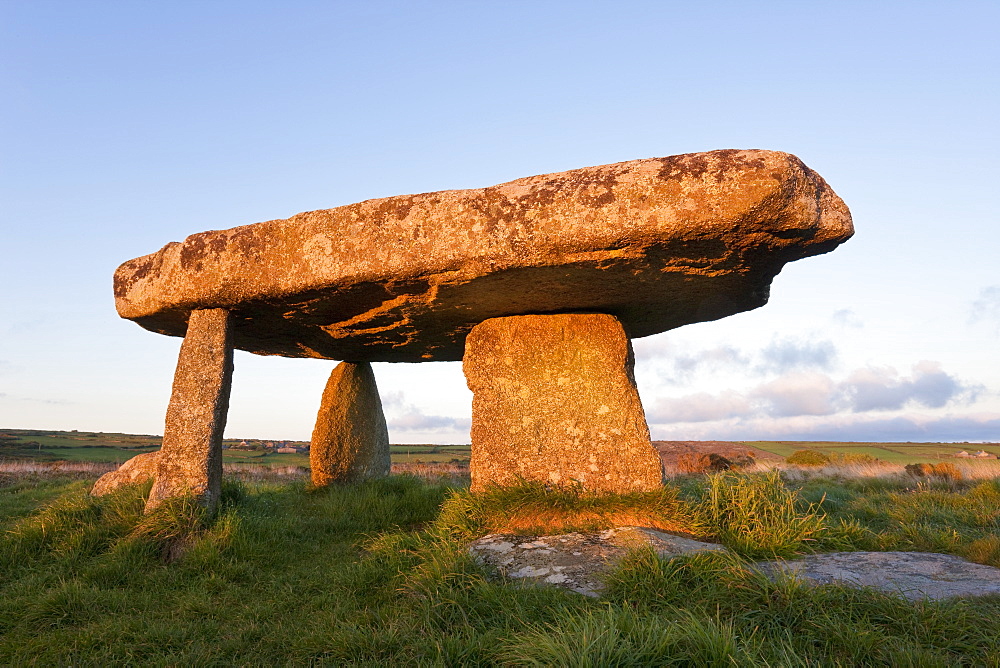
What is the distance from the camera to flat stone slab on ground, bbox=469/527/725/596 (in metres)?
4.41

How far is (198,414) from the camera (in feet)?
22.6

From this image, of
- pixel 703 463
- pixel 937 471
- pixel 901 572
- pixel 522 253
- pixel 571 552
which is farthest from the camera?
pixel 703 463

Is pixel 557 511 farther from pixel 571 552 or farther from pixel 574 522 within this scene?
pixel 571 552

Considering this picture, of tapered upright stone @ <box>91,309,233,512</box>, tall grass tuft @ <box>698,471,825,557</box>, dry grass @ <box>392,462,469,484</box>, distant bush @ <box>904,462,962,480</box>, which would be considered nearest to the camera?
tall grass tuft @ <box>698,471,825,557</box>

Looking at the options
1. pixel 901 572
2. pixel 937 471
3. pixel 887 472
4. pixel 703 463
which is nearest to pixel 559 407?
pixel 901 572

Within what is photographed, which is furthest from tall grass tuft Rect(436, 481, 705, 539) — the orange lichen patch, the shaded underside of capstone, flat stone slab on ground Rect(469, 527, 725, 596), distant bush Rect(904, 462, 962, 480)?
distant bush Rect(904, 462, 962, 480)

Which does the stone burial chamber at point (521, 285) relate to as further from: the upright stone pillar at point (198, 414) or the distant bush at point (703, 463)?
the distant bush at point (703, 463)

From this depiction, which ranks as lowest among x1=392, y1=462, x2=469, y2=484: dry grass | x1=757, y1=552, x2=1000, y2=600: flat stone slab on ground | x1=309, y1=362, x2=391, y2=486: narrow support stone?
x1=392, y1=462, x2=469, y2=484: dry grass

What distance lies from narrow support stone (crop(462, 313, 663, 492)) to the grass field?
49 cm

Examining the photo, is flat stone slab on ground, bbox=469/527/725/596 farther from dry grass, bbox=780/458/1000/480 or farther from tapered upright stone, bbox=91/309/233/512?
dry grass, bbox=780/458/1000/480

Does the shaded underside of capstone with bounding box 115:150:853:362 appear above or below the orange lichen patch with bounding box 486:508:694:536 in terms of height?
above

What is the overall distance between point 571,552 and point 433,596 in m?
1.20

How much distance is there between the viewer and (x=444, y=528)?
575cm

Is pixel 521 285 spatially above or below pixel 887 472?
above
